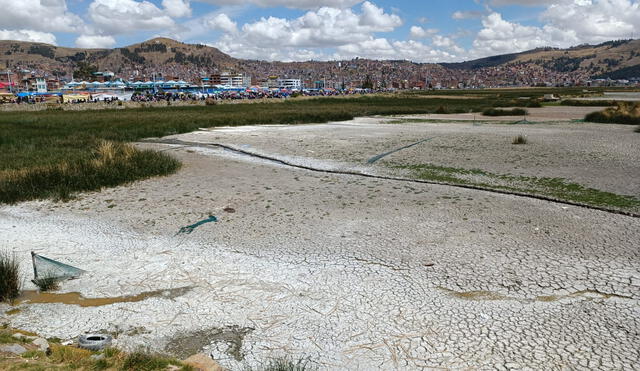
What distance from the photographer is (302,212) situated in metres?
10.2

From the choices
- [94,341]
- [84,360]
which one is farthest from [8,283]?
[84,360]

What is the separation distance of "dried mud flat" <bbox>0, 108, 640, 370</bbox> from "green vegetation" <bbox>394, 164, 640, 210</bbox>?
743mm

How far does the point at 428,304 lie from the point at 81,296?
479 cm

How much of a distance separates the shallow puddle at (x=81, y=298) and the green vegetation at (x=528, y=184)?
8.94m

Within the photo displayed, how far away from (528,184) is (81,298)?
11010 millimetres

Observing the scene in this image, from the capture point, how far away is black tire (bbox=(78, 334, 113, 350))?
4.77 meters

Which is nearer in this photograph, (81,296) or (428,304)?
(428,304)

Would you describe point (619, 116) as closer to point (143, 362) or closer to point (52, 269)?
point (52, 269)

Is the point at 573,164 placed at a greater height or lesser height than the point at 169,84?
lesser

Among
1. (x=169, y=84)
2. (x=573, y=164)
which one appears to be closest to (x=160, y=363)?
(x=573, y=164)

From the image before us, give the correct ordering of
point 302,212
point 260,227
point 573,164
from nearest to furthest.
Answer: point 260,227
point 302,212
point 573,164

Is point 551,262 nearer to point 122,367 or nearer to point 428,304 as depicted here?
point 428,304

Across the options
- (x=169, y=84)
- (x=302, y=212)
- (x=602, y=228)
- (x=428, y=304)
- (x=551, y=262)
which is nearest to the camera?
(x=428, y=304)

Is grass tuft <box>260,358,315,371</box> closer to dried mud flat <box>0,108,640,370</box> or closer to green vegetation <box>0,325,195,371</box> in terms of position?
dried mud flat <box>0,108,640,370</box>
